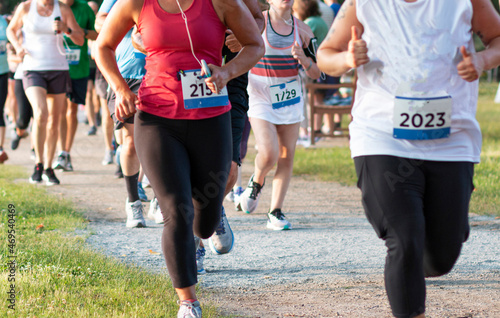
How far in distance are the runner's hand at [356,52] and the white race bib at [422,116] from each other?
0.23 meters

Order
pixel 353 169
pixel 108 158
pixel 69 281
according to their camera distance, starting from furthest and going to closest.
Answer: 1. pixel 108 158
2. pixel 353 169
3. pixel 69 281

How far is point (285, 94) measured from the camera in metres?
6.48

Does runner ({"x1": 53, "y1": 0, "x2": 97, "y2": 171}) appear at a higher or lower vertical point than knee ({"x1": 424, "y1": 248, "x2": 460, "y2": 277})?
lower

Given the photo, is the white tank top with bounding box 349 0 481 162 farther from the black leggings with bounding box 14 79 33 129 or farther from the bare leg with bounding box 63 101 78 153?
the bare leg with bounding box 63 101 78 153

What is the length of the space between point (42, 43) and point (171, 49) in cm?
549

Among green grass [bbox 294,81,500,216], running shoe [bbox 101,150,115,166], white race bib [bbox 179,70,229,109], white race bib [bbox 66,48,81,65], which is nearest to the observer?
white race bib [bbox 179,70,229,109]

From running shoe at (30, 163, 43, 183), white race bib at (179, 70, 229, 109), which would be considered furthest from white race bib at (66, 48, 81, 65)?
white race bib at (179, 70, 229, 109)

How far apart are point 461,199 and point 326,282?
1578 millimetres

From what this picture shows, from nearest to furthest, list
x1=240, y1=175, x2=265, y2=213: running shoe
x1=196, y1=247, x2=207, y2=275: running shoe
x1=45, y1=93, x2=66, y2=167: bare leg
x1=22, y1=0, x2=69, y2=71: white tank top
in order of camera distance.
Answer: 1. x1=196, y1=247, x2=207, y2=275: running shoe
2. x1=240, y1=175, x2=265, y2=213: running shoe
3. x1=22, y1=0, x2=69, y2=71: white tank top
4. x1=45, y1=93, x2=66, y2=167: bare leg

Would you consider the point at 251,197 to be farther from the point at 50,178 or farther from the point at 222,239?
the point at 50,178

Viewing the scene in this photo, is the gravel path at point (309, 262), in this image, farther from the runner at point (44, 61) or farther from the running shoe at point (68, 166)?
the running shoe at point (68, 166)

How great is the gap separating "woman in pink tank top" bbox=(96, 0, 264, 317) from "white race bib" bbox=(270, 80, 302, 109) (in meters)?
2.47

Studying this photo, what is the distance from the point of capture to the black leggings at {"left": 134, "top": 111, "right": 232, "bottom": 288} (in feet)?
12.0

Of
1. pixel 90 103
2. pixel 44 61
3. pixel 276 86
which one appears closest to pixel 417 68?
pixel 276 86
